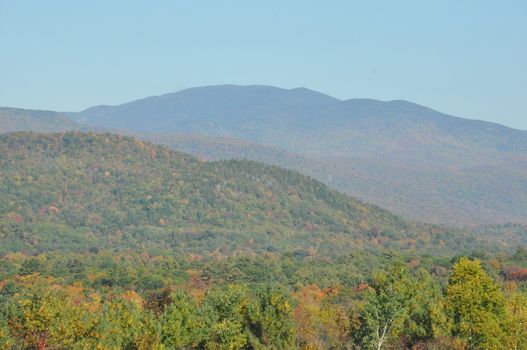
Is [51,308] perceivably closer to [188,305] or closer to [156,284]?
[188,305]

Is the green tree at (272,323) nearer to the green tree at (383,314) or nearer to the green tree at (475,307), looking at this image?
the green tree at (383,314)

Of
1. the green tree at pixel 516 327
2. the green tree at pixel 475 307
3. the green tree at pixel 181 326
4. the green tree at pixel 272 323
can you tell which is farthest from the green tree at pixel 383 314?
the green tree at pixel 181 326

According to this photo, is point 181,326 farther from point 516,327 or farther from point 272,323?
point 516,327

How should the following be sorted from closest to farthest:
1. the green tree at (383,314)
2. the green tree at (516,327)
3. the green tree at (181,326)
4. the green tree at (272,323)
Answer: the green tree at (181,326) → the green tree at (272,323) → the green tree at (516,327) → the green tree at (383,314)

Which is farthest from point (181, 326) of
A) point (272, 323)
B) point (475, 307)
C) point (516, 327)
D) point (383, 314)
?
point (516, 327)

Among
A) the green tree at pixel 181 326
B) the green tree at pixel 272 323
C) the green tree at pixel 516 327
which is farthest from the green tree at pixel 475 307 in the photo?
the green tree at pixel 181 326

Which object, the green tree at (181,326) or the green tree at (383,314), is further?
the green tree at (383,314)

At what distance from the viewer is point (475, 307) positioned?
71562 millimetres

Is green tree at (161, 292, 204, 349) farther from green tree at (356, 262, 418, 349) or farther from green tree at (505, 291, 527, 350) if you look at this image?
green tree at (505, 291, 527, 350)

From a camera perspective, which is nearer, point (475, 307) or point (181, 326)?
point (181, 326)

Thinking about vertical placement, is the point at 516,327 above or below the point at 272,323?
above

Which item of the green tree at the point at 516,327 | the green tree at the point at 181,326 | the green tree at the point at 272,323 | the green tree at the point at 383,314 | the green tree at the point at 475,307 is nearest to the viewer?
the green tree at the point at 181,326

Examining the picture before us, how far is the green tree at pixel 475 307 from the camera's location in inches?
2751

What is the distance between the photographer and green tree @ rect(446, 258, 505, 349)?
229 ft
